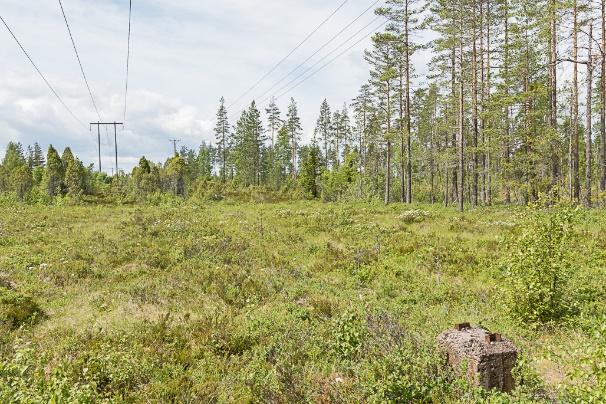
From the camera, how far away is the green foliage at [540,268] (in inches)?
303

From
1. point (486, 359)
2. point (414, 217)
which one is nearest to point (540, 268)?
point (486, 359)

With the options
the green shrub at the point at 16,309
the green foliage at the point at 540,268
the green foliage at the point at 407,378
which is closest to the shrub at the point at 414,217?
the green foliage at the point at 540,268

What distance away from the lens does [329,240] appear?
58.5 feet

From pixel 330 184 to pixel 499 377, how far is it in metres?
54.4

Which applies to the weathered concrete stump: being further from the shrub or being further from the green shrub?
the shrub

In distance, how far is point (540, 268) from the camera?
7703 millimetres

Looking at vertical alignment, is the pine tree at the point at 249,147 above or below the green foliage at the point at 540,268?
above

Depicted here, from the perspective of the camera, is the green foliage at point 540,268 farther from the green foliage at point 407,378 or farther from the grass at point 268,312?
the green foliage at point 407,378

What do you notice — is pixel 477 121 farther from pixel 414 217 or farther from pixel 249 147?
pixel 249 147

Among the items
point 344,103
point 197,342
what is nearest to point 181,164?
point 344,103

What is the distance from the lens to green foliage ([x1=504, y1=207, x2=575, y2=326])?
7.68 meters

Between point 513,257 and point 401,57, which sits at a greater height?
point 401,57

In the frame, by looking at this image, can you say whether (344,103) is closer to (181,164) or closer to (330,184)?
(330,184)

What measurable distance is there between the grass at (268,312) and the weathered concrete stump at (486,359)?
0.80ft
